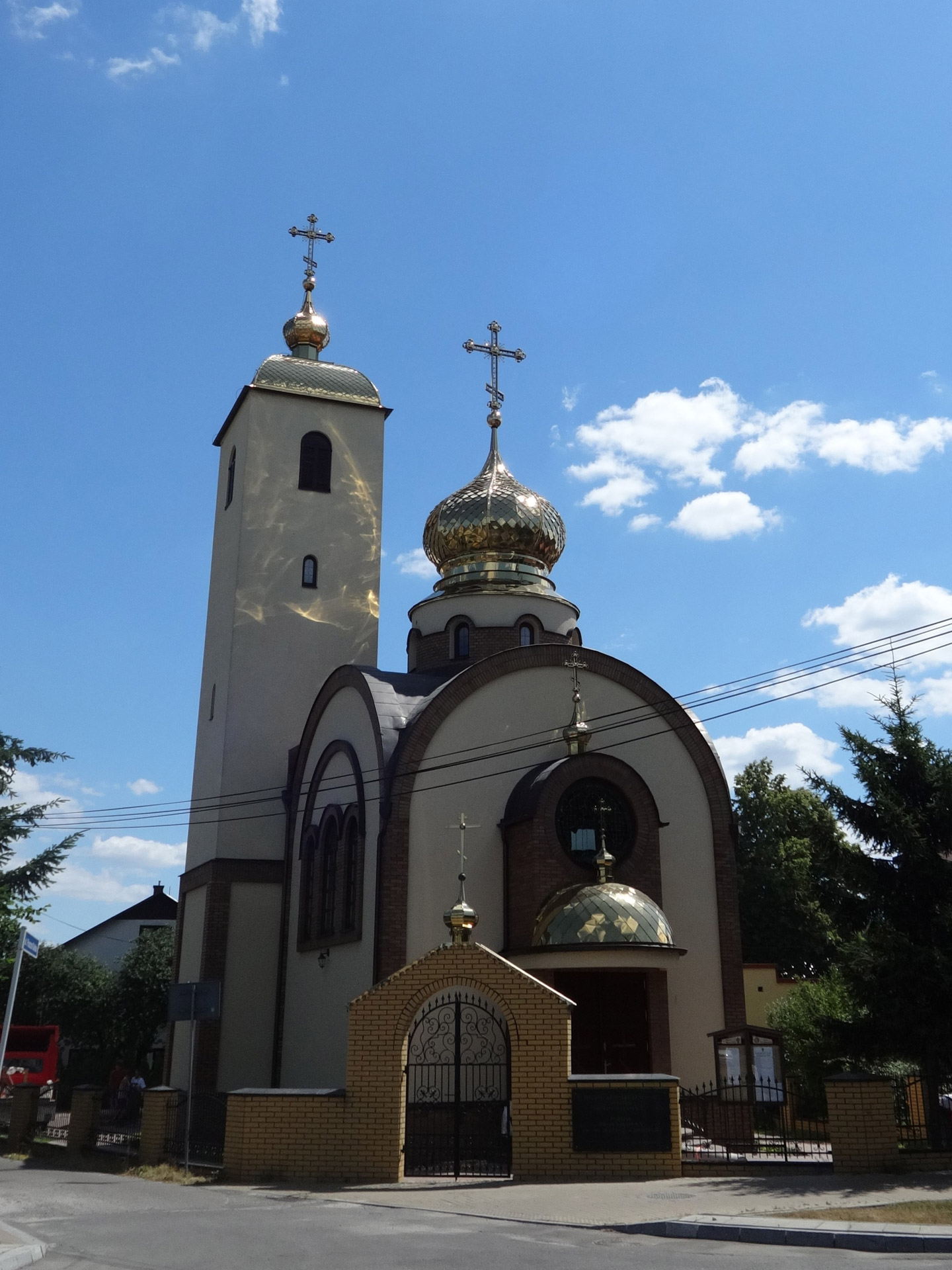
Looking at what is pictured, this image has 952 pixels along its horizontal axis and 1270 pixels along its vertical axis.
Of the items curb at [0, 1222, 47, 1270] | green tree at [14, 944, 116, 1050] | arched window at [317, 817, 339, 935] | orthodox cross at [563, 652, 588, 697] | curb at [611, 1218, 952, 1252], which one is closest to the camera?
curb at [0, 1222, 47, 1270]

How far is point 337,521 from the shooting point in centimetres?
2478

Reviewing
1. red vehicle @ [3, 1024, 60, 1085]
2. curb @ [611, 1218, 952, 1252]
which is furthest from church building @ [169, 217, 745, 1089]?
curb @ [611, 1218, 952, 1252]

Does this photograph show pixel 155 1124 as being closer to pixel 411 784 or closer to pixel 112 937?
pixel 411 784

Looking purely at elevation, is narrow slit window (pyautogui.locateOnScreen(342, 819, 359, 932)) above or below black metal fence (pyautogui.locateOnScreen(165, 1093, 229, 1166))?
above

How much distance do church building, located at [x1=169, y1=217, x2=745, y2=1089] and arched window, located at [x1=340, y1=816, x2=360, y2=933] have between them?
0.05 meters

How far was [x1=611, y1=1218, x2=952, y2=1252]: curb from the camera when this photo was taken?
8.16 metres

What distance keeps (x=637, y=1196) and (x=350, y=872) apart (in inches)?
367

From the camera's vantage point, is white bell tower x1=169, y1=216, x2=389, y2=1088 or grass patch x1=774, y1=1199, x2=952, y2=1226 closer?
grass patch x1=774, y1=1199, x2=952, y2=1226

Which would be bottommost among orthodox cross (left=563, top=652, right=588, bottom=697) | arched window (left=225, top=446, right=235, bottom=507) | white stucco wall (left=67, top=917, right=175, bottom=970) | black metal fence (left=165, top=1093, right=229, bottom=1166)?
black metal fence (left=165, top=1093, right=229, bottom=1166)

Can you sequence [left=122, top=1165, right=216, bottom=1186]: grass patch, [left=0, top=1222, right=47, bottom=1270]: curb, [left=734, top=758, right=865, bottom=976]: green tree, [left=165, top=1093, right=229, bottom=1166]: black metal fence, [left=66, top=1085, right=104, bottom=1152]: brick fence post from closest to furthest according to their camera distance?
1. [left=0, top=1222, right=47, bottom=1270]: curb
2. [left=122, top=1165, right=216, bottom=1186]: grass patch
3. [left=165, top=1093, right=229, bottom=1166]: black metal fence
4. [left=66, top=1085, right=104, bottom=1152]: brick fence post
5. [left=734, top=758, right=865, bottom=976]: green tree

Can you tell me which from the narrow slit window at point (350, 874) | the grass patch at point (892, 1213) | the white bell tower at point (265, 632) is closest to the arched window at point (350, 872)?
the narrow slit window at point (350, 874)

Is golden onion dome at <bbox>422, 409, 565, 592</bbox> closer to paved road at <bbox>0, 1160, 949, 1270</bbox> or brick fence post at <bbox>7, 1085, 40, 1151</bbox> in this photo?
brick fence post at <bbox>7, 1085, 40, 1151</bbox>

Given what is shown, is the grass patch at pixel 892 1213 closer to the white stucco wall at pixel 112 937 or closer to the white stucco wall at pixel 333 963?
the white stucco wall at pixel 333 963

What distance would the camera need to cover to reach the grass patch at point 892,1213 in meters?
8.88
